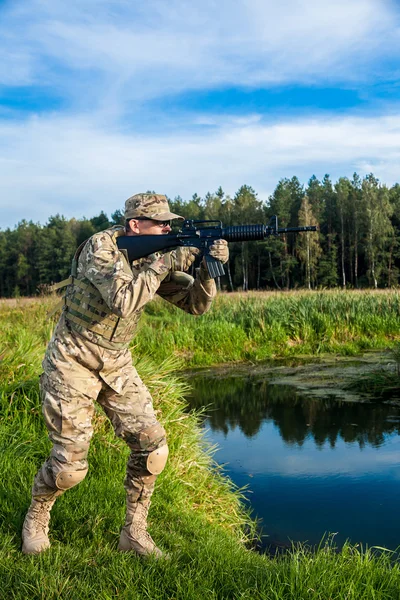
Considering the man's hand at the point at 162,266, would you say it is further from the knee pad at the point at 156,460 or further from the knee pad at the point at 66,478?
the knee pad at the point at 66,478

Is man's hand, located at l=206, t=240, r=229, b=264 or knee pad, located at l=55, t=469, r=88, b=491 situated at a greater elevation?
man's hand, located at l=206, t=240, r=229, b=264

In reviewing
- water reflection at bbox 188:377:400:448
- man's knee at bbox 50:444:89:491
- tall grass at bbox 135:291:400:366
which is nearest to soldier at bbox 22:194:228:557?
man's knee at bbox 50:444:89:491

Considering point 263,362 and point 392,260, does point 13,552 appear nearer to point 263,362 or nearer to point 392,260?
point 263,362

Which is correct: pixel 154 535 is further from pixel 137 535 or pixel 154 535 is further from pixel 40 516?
pixel 40 516

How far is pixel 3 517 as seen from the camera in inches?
150

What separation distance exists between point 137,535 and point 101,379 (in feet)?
3.07

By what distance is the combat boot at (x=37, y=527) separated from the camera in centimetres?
339

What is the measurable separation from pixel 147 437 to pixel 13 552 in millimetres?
1023

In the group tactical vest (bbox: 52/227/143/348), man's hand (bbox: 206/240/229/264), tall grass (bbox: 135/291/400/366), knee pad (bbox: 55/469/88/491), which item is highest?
man's hand (bbox: 206/240/229/264)

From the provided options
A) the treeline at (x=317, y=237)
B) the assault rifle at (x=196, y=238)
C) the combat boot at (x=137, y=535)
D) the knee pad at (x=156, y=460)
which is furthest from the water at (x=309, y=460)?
the treeline at (x=317, y=237)

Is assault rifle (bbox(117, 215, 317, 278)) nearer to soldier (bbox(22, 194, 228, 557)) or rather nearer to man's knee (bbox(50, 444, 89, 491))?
soldier (bbox(22, 194, 228, 557))

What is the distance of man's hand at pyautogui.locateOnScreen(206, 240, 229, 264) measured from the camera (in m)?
3.55

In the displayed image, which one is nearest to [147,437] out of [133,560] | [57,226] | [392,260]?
[133,560]

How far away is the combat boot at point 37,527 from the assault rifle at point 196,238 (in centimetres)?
156
